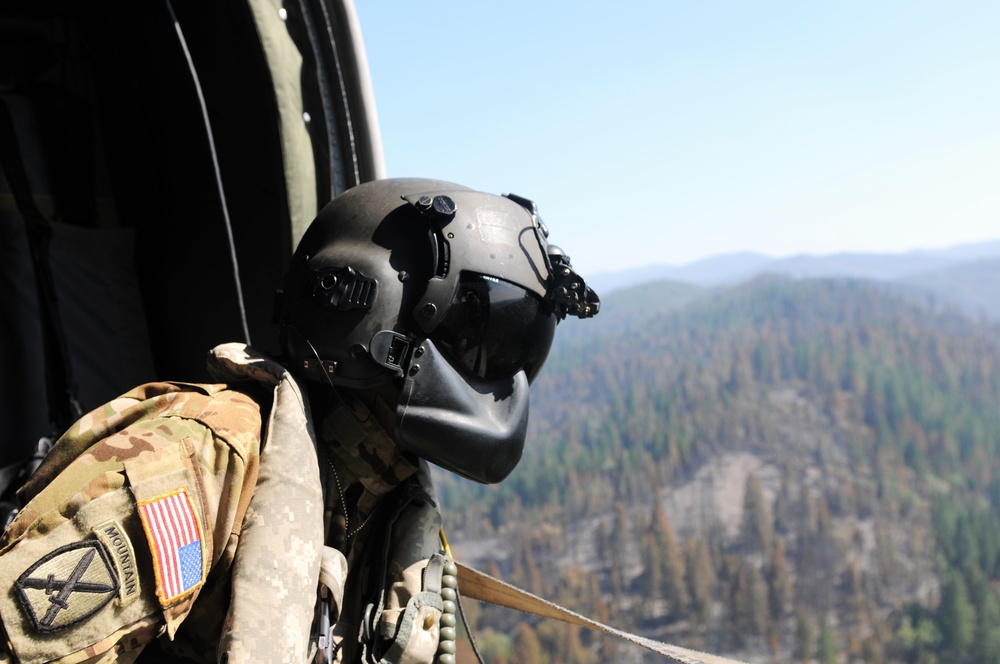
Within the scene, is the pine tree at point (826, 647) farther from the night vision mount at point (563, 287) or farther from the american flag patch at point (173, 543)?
the american flag patch at point (173, 543)

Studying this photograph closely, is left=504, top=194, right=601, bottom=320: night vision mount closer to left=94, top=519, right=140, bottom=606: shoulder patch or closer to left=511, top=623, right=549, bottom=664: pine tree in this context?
left=94, top=519, right=140, bottom=606: shoulder patch

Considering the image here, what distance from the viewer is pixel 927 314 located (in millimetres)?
96000

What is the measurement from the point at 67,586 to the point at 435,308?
88 centimetres

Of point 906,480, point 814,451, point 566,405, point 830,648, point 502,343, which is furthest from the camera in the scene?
point 566,405

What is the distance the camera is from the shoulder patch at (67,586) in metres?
1.21

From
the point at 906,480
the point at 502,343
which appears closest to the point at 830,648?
the point at 906,480

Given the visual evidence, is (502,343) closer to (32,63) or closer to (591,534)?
(32,63)

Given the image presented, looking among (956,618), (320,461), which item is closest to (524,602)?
(320,461)

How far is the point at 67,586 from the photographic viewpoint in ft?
4.08

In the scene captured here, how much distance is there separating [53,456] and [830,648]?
180 feet

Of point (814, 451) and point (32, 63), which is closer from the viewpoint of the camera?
point (32, 63)

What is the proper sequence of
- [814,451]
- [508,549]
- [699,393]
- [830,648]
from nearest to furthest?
[830,648] → [508,549] → [814,451] → [699,393]

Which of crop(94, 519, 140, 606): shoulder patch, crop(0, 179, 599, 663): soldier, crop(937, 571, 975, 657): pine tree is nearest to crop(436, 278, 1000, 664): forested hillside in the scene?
crop(937, 571, 975, 657): pine tree

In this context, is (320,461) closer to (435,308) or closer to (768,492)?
(435,308)
